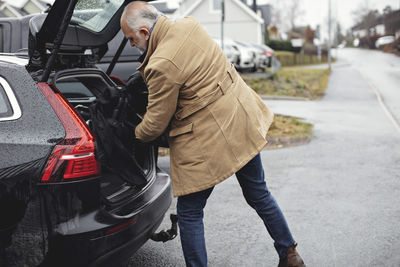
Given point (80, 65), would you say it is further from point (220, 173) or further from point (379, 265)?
point (379, 265)

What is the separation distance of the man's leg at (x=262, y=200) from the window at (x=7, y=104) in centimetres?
143

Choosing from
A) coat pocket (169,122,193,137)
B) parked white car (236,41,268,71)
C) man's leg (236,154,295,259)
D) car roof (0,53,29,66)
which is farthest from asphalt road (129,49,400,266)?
parked white car (236,41,268,71)

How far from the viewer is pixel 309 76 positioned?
25.9 m

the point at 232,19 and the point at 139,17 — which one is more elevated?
the point at 232,19

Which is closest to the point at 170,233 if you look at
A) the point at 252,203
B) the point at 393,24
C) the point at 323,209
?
the point at 252,203

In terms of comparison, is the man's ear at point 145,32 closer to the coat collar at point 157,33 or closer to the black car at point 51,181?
the coat collar at point 157,33

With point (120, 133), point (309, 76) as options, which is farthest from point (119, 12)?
point (309, 76)

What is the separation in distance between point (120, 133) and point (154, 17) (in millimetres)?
719

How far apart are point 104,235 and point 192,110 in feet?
2.85

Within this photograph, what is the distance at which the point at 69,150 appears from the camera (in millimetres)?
2721

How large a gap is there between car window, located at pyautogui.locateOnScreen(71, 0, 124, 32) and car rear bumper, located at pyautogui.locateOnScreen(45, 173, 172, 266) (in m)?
1.28

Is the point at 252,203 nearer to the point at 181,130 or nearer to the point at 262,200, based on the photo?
the point at 262,200

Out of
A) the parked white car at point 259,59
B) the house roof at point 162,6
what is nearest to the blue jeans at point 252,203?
the house roof at point 162,6

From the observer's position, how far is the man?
275 centimetres
